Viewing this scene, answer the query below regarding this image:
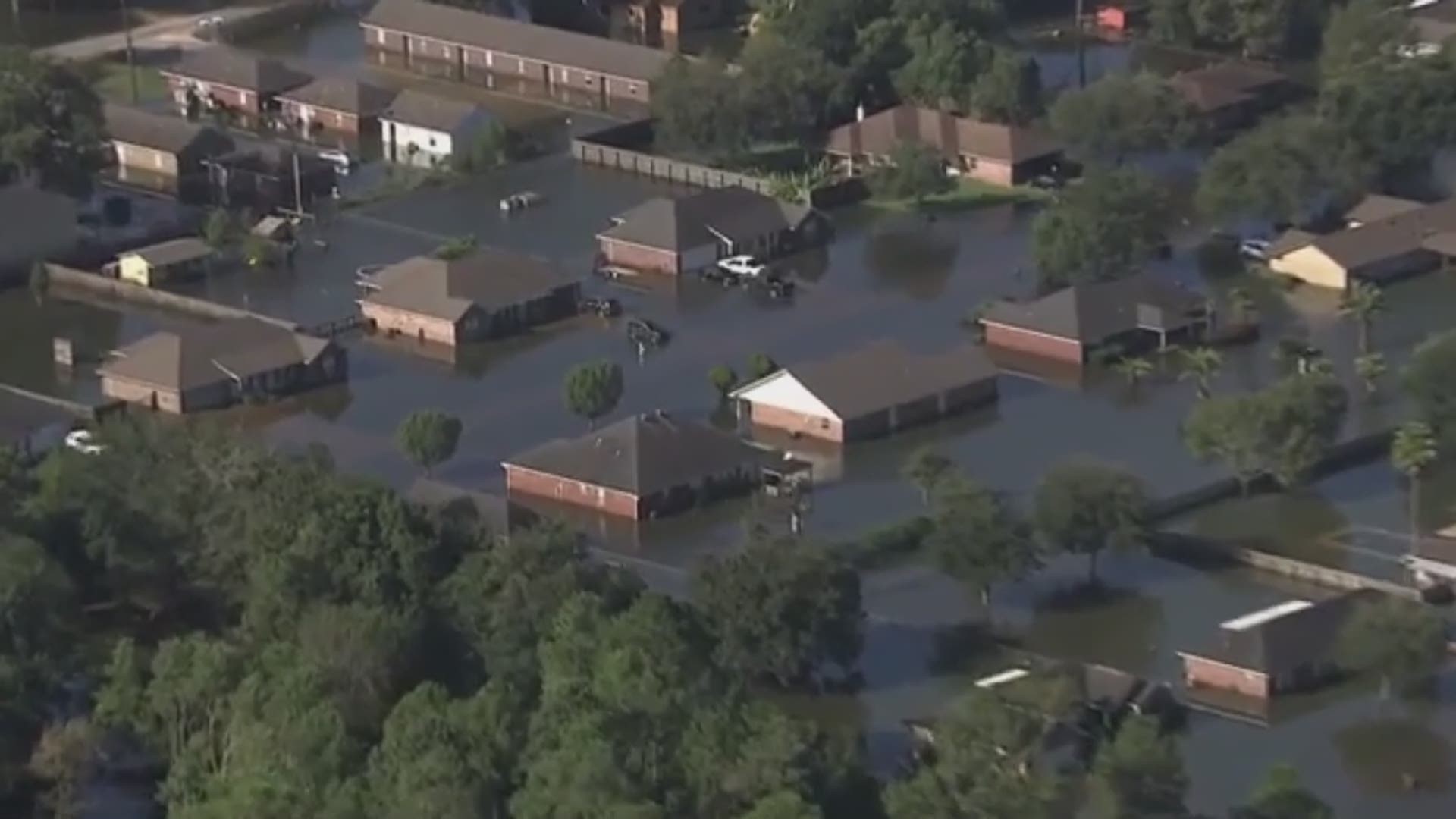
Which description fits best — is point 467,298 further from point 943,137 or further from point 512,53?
point 512,53

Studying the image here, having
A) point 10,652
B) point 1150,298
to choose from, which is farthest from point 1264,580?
point 10,652

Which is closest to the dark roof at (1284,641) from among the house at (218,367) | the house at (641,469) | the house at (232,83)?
the house at (641,469)

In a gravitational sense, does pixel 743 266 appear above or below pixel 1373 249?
below

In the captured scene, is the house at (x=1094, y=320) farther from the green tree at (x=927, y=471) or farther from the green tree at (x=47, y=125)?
the green tree at (x=47, y=125)

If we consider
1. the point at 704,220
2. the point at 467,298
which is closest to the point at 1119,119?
the point at 704,220

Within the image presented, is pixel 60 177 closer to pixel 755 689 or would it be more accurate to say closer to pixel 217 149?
pixel 217 149

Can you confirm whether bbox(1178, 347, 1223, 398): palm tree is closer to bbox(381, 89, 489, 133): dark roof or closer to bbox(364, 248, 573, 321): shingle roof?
bbox(364, 248, 573, 321): shingle roof
